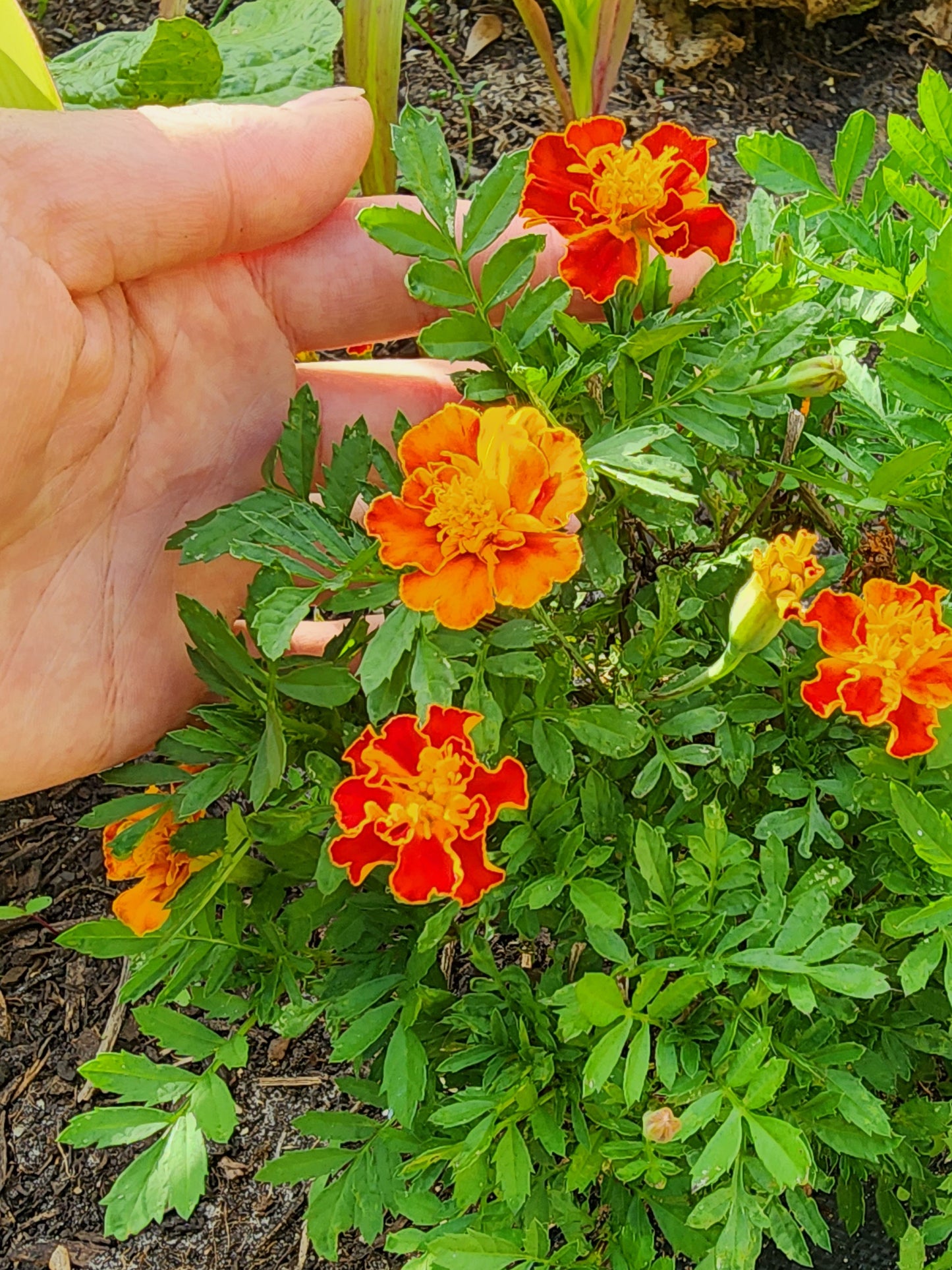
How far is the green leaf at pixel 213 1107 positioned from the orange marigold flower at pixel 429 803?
0.21m

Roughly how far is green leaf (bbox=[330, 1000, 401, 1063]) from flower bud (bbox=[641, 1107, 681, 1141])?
18 centimetres

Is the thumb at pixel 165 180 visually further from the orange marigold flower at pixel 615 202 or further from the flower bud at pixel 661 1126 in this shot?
the flower bud at pixel 661 1126

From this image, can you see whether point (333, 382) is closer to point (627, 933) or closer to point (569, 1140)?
point (627, 933)

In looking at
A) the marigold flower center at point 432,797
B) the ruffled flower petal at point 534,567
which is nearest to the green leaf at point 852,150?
the ruffled flower petal at point 534,567

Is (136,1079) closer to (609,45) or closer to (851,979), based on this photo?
(851,979)

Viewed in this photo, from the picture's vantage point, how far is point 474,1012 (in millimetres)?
790

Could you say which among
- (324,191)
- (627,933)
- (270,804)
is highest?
(324,191)

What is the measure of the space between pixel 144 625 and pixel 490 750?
45 centimetres

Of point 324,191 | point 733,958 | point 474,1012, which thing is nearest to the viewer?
point 733,958

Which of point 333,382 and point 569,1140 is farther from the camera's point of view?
point 333,382

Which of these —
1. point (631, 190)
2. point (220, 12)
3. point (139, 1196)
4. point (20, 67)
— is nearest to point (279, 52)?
point (220, 12)

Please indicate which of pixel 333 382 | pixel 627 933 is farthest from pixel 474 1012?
pixel 333 382

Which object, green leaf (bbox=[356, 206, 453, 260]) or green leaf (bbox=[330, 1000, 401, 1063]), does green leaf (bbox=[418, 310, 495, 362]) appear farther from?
green leaf (bbox=[330, 1000, 401, 1063])

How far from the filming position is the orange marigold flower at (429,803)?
2.10ft
